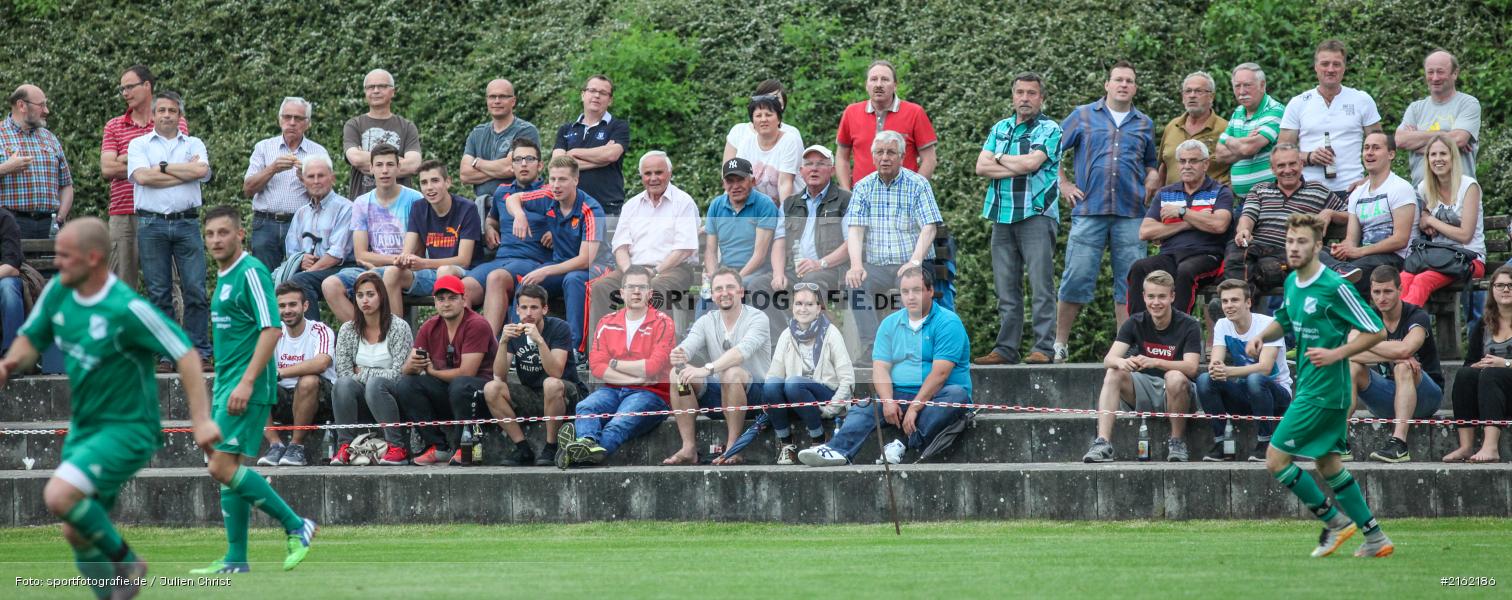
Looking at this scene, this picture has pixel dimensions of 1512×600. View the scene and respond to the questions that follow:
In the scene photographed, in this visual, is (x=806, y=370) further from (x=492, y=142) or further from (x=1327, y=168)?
Answer: (x=1327, y=168)

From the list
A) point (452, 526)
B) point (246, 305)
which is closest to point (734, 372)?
point (452, 526)

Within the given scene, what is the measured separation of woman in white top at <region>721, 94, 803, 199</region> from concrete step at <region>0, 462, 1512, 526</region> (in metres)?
3.02

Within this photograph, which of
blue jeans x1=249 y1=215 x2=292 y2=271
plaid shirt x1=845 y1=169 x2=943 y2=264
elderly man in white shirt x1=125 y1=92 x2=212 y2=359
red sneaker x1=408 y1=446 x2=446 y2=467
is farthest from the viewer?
blue jeans x1=249 y1=215 x2=292 y2=271

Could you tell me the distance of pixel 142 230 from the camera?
45.8 ft

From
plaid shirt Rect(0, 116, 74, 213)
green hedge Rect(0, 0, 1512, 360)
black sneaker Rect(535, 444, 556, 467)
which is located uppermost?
green hedge Rect(0, 0, 1512, 360)

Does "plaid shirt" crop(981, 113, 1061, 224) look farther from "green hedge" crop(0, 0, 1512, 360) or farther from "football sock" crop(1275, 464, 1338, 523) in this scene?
"football sock" crop(1275, 464, 1338, 523)

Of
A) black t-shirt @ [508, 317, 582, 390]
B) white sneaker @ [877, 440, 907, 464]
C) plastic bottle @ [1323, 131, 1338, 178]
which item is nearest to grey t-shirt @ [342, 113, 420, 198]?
black t-shirt @ [508, 317, 582, 390]

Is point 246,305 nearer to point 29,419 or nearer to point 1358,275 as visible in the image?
point 29,419

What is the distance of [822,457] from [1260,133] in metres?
4.81

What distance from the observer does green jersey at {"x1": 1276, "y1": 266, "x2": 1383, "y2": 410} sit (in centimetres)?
900

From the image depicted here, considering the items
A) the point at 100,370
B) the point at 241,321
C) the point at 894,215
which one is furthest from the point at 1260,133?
the point at 100,370

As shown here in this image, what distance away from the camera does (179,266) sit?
1405 cm

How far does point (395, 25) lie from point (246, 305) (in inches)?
508

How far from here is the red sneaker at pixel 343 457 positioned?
40.4 ft
